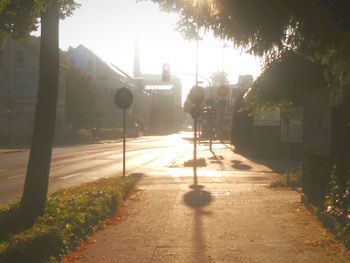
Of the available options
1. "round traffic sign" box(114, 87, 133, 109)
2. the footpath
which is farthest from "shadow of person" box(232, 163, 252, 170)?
the footpath

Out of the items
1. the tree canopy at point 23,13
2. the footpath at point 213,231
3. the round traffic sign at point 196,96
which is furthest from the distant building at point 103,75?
the tree canopy at point 23,13

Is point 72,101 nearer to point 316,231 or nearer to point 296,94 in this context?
point 296,94

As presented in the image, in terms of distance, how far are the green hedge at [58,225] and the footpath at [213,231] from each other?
0.69ft

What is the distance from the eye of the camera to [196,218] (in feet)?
39.8

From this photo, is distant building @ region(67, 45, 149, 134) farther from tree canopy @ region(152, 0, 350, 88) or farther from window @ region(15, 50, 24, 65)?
tree canopy @ region(152, 0, 350, 88)

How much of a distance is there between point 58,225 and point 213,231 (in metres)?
2.60

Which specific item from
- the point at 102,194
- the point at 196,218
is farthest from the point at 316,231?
the point at 102,194

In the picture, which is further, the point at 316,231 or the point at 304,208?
the point at 304,208

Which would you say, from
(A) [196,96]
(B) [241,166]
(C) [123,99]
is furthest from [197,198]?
(B) [241,166]

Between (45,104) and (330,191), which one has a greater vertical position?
(45,104)

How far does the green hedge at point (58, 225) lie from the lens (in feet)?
25.3

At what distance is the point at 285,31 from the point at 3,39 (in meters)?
6.84

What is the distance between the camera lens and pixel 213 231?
10.6m

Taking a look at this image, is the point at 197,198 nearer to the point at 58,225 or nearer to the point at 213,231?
the point at 213,231
